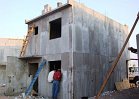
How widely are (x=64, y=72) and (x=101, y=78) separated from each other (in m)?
3.17

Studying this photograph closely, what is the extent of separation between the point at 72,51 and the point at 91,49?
75.3 inches

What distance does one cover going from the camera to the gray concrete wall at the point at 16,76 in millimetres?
15406

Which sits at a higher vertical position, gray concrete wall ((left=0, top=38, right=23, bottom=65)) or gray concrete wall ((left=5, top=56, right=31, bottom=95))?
gray concrete wall ((left=0, top=38, right=23, bottom=65))

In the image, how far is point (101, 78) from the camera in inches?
563

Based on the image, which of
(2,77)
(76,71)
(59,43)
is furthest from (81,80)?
(2,77)

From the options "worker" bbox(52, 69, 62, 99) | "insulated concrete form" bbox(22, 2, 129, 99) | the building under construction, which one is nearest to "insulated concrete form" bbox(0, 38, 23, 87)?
the building under construction

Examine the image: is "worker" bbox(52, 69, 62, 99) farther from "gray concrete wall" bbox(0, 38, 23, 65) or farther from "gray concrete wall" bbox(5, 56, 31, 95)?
"gray concrete wall" bbox(0, 38, 23, 65)

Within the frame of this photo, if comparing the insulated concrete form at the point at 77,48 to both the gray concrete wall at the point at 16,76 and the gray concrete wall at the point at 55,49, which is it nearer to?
the gray concrete wall at the point at 55,49

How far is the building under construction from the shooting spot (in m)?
12.3

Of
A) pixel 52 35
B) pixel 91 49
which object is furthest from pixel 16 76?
pixel 91 49

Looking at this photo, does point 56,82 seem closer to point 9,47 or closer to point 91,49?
point 91,49

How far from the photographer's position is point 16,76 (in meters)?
15.7

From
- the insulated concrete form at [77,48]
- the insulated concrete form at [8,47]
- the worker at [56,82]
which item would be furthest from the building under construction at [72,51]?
the insulated concrete form at [8,47]

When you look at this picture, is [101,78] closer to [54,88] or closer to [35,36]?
[54,88]
